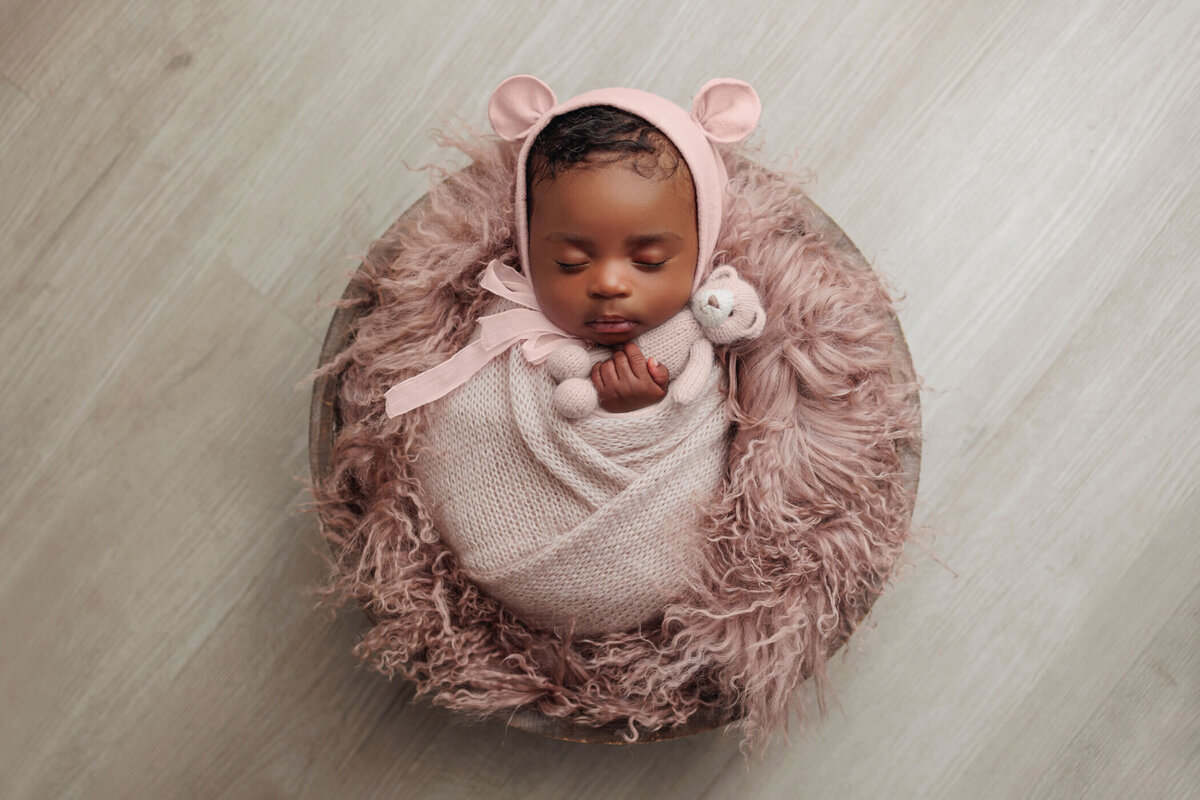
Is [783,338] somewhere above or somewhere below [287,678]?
above

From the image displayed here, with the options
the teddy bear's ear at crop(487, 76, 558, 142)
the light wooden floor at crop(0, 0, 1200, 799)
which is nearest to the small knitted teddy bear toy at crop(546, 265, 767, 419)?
the teddy bear's ear at crop(487, 76, 558, 142)

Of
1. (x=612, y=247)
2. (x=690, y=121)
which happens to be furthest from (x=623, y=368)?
(x=690, y=121)

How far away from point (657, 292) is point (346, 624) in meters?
0.58

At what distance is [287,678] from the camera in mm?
976

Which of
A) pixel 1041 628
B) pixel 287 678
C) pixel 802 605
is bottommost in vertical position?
pixel 287 678

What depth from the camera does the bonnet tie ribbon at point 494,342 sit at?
777 millimetres

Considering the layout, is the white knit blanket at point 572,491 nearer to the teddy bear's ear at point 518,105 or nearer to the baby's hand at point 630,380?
the baby's hand at point 630,380

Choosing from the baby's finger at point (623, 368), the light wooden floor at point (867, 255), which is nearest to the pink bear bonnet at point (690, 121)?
the baby's finger at point (623, 368)

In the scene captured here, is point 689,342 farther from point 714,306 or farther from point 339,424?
point 339,424

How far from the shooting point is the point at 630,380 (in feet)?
2.44

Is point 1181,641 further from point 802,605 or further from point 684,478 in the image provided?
point 684,478

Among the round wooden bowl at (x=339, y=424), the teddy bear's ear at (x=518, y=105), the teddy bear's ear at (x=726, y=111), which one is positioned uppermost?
the teddy bear's ear at (x=726, y=111)

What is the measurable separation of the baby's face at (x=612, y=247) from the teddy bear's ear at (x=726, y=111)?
0.27 ft

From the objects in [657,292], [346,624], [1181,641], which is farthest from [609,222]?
[1181,641]
